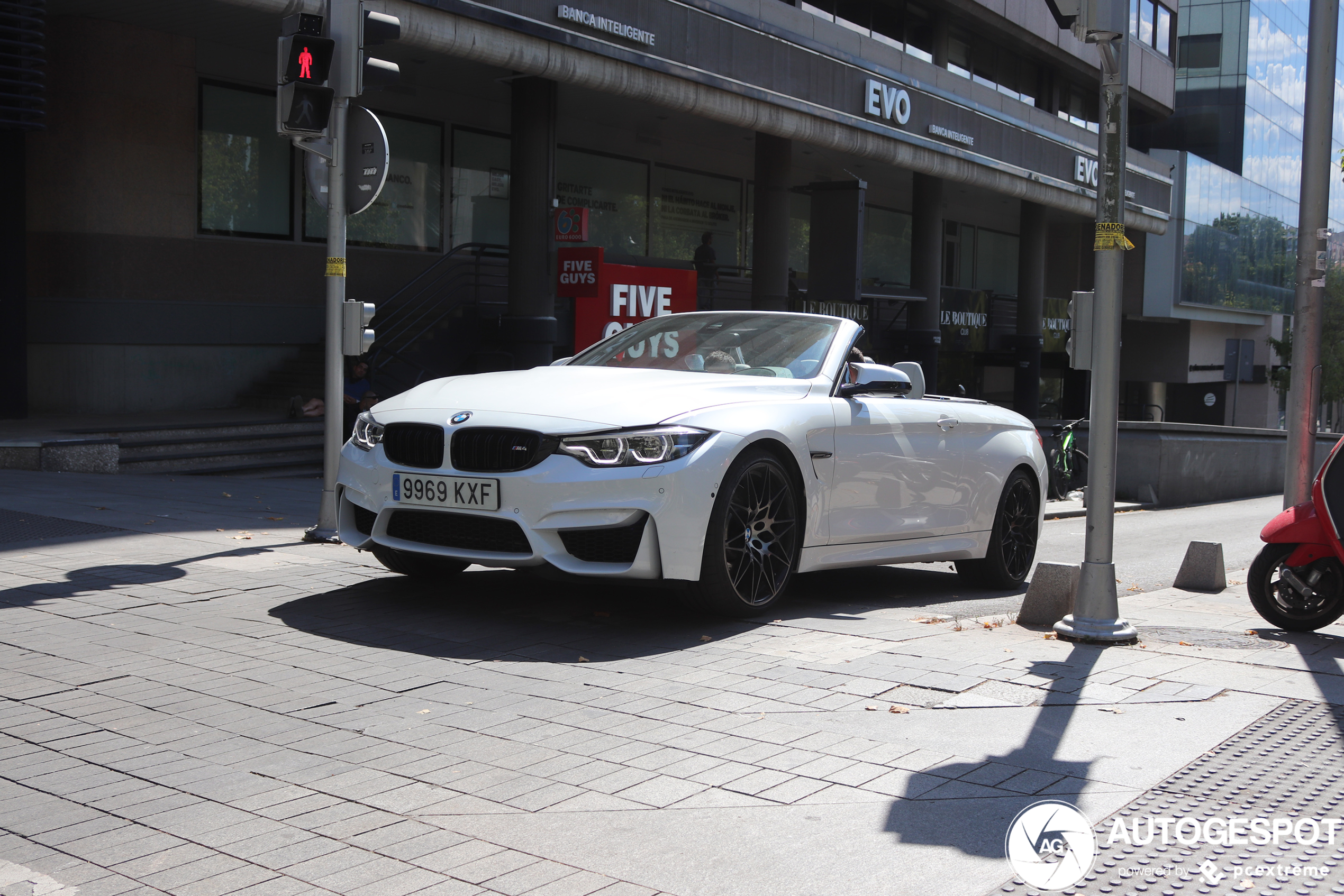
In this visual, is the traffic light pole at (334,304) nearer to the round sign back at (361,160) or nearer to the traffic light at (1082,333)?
the round sign back at (361,160)

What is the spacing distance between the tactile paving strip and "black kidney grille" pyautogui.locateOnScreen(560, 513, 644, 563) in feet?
8.27

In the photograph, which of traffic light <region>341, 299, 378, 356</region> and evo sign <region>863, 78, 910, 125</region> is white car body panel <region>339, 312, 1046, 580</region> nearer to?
traffic light <region>341, 299, 378, 356</region>

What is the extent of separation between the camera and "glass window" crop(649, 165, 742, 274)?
2712 cm

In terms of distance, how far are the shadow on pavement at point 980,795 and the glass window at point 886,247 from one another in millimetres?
30964

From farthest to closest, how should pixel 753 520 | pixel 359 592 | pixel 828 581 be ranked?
1. pixel 828 581
2. pixel 359 592
3. pixel 753 520

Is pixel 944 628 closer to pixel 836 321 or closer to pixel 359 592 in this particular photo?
pixel 836 321

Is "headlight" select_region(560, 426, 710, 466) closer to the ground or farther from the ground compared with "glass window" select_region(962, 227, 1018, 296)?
closer to the ground

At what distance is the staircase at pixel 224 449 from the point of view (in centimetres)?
1355

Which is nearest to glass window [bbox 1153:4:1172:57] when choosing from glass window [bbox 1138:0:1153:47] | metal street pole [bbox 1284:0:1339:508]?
glass window [bbox 1138:0:1153:47]

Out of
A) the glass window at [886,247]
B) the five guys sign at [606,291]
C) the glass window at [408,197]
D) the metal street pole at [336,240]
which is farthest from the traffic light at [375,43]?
the glass window at [886,247]

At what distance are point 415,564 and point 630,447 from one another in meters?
1.68

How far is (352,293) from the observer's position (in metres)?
20.1

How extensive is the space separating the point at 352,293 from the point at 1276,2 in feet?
166

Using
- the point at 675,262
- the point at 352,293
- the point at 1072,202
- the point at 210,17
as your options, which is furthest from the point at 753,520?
the point at 1072,202
